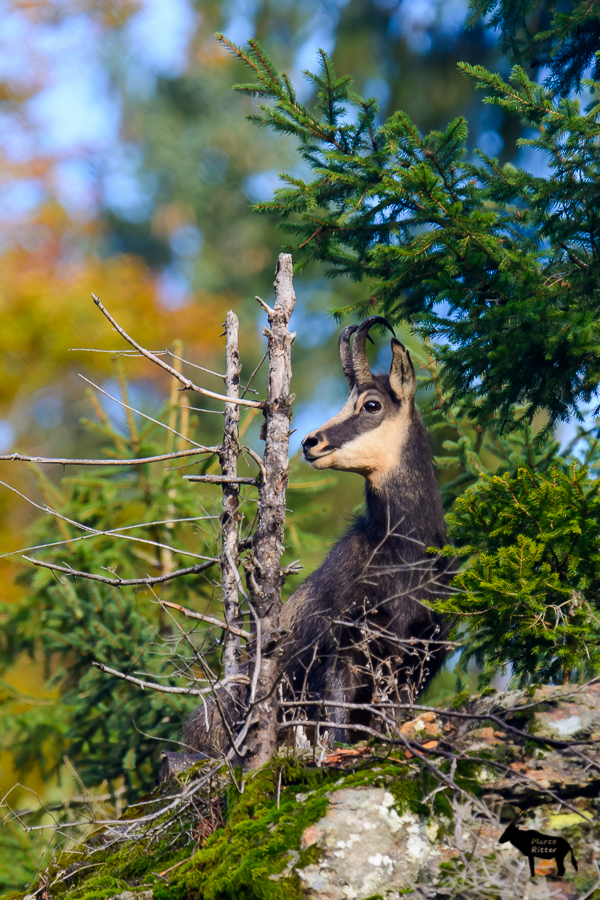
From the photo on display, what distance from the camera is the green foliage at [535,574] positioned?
Result: 4.36m

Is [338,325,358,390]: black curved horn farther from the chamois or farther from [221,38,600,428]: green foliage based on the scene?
[221,38,600,428]: green foliage

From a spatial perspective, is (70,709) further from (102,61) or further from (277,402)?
(102,61)

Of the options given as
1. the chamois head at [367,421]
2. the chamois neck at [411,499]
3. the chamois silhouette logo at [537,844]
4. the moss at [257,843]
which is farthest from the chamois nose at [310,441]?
the chamois silhouette logo at [537,844]

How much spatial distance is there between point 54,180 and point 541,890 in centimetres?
2471

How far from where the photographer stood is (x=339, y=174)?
5191mm

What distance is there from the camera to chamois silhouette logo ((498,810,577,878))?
3302 mm

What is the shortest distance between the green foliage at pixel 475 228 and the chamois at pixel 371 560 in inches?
20.5

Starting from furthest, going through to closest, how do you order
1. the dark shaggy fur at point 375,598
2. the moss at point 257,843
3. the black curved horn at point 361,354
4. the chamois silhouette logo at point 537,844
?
the black curved horn at point 361,354 < the dark shaggy fur at point 375,598 < the moss at point 257,843 < the chamois silhouette logo at point 537,844

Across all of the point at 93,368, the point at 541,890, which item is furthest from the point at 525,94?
the point at 93,368

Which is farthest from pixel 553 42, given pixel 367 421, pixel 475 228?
pixel 367 421

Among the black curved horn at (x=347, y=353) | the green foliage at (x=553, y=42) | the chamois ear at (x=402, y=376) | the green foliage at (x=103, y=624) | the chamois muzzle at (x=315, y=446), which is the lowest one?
the green foliage at (x=103, y=624)

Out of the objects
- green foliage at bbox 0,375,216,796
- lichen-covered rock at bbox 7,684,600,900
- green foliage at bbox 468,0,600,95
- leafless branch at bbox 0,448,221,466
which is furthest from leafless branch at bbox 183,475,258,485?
green foliage at bbox 468,0,600,95

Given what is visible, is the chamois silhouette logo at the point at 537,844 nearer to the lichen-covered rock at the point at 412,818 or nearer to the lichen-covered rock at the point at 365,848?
the lichen-covered rock at the point at 412,818

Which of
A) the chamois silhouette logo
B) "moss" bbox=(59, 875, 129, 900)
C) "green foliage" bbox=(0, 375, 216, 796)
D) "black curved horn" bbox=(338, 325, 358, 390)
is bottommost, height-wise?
"moss" bbox=(59, 875, 129, 900)
